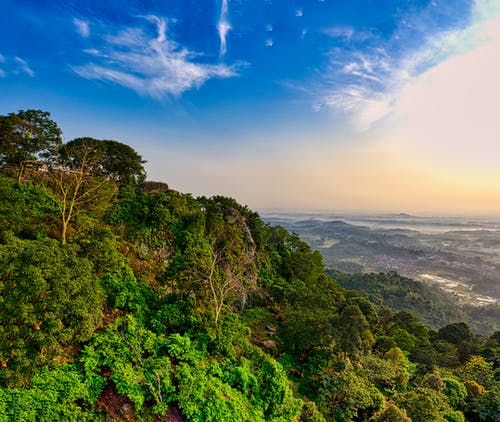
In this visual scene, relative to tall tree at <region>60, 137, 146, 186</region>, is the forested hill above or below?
below

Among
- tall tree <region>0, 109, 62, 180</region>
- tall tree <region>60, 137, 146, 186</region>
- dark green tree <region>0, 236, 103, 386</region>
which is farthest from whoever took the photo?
tall tree <region>60, 137, 146, 186</region>

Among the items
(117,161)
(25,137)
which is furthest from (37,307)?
(117,161)

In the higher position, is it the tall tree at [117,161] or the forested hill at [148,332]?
the tall tree at [117,161]

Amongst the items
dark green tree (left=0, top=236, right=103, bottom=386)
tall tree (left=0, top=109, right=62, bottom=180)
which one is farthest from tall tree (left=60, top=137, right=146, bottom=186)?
dark green tree (left=0, top=236, right=103, bottom=386)

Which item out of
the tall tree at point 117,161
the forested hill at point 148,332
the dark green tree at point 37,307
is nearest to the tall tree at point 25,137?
the forested hill at point 148,332

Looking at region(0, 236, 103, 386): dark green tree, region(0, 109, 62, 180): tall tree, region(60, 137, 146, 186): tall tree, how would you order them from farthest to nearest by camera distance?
region(60, 137, 146, 186): tall tree → region(0, 109, 62, 180): tall tree → region(0, 236, 103, 386): dark green tree

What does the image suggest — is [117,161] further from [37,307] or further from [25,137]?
[37,307]

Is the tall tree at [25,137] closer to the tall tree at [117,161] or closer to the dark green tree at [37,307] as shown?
the tall tree at [117,161]

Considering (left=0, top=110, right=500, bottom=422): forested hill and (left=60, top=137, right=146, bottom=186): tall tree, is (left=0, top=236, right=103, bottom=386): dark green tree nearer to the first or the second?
(left=0, top=110, right=500, bottom=422): forested hill

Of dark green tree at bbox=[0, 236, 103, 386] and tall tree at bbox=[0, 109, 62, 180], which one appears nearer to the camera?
dark green tree at bbox=[0, 236, 103, 386]
